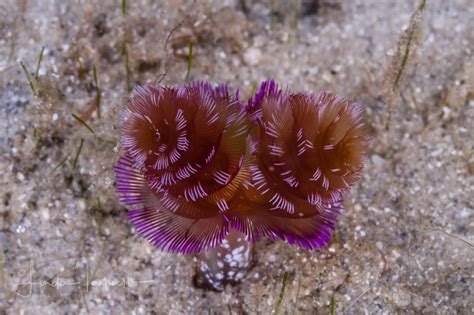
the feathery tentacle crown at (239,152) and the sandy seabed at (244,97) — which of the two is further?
the sandy seabed at (244,97)

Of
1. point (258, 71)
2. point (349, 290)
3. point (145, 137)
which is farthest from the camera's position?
point (258, 71)

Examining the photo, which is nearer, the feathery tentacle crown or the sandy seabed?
the feathery tentacle crown

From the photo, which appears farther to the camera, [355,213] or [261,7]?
[261,7]

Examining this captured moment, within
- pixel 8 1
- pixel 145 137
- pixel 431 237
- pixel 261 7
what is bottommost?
pixel 431 237

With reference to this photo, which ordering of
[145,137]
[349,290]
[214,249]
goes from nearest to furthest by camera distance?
[145,137]
[214,249]
[349,290]

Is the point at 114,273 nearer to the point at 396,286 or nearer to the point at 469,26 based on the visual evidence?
the point at 396,286

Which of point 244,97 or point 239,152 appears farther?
point 244,97

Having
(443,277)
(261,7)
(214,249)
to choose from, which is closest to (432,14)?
(261,7)

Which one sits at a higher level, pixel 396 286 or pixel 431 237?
pixel 431 237
